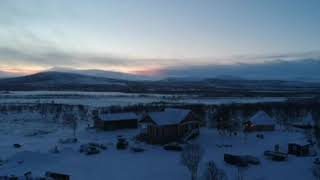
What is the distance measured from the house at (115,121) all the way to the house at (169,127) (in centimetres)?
716

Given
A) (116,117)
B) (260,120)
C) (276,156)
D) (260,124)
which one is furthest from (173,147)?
(260,120)

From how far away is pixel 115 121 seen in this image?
4153 cm

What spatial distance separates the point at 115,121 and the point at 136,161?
15.7 meters

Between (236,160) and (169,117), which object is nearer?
(236,160)

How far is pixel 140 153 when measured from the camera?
29.2 m

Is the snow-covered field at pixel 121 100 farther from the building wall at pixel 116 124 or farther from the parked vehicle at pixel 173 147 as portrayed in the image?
the parked vehicle at pixel 173 147

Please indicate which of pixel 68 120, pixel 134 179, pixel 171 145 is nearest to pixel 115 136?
pixel 171 145

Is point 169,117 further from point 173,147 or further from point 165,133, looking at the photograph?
point 173,147

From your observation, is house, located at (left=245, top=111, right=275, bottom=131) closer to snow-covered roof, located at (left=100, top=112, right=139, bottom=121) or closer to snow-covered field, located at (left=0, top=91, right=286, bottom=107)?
snow-covered roof, located at (left=100, top=112, right=139, bottom=121)

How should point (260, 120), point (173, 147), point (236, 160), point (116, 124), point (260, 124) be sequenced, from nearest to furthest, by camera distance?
1. point (236, 160)
2. point (173, 147)
3. point (260, 124)
4. point (260, 120)
5. point (116, 124)

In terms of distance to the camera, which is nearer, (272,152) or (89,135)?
(272,152)

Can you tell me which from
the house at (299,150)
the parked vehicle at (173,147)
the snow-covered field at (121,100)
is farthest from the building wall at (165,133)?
the snow-covered field at (121,100)

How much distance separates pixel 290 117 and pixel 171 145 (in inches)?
1038

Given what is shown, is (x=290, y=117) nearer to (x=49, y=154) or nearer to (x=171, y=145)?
(x=171, y=145)
